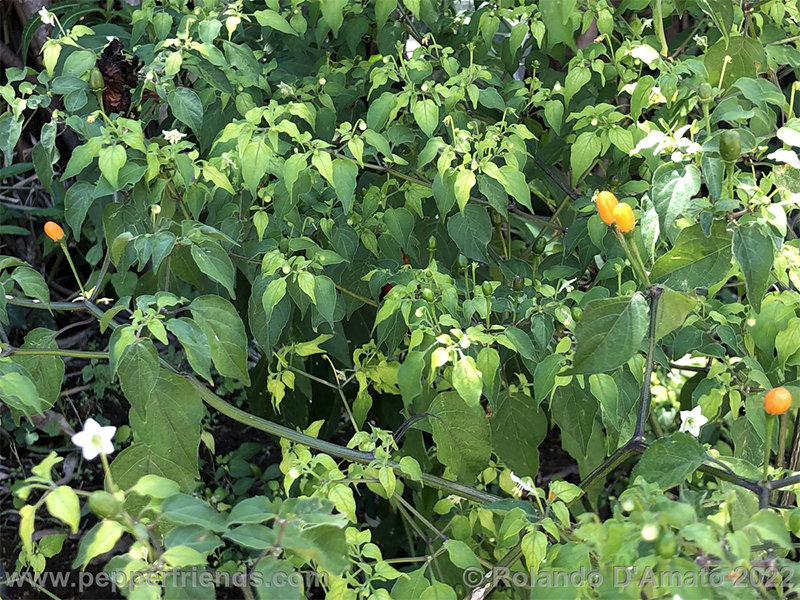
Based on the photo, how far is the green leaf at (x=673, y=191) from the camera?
997mm

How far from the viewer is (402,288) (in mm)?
1247

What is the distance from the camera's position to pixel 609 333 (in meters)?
0.97

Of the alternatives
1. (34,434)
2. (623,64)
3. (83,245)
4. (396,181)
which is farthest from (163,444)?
(83,245)

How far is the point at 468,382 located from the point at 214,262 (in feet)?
1.28

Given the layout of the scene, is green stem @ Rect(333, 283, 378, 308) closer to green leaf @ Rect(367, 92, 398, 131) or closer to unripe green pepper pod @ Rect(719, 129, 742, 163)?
green leaf @ Rect(367, 92, 398, 131)

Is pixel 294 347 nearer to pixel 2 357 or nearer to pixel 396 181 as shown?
pixel 396 181

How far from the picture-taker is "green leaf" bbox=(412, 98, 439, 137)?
1.36 meters

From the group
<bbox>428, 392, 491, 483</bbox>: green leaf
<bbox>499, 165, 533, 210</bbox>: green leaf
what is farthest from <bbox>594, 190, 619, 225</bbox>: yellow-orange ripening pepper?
<bbox>428, 392, 491, 483</bbox>: green leaf

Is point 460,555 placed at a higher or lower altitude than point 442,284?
lower

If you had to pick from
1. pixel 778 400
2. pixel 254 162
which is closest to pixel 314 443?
pixel 254 162

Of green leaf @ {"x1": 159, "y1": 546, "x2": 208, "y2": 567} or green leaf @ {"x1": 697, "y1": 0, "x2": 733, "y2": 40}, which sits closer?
green leaf @ {"x1": 159, "y1": 546, "x2": 208, "y2": 567}

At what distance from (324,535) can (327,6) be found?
2.96 feet

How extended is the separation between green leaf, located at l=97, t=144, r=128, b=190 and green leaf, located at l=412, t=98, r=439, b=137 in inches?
18.0

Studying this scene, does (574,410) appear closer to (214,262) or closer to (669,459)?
(669,459)
